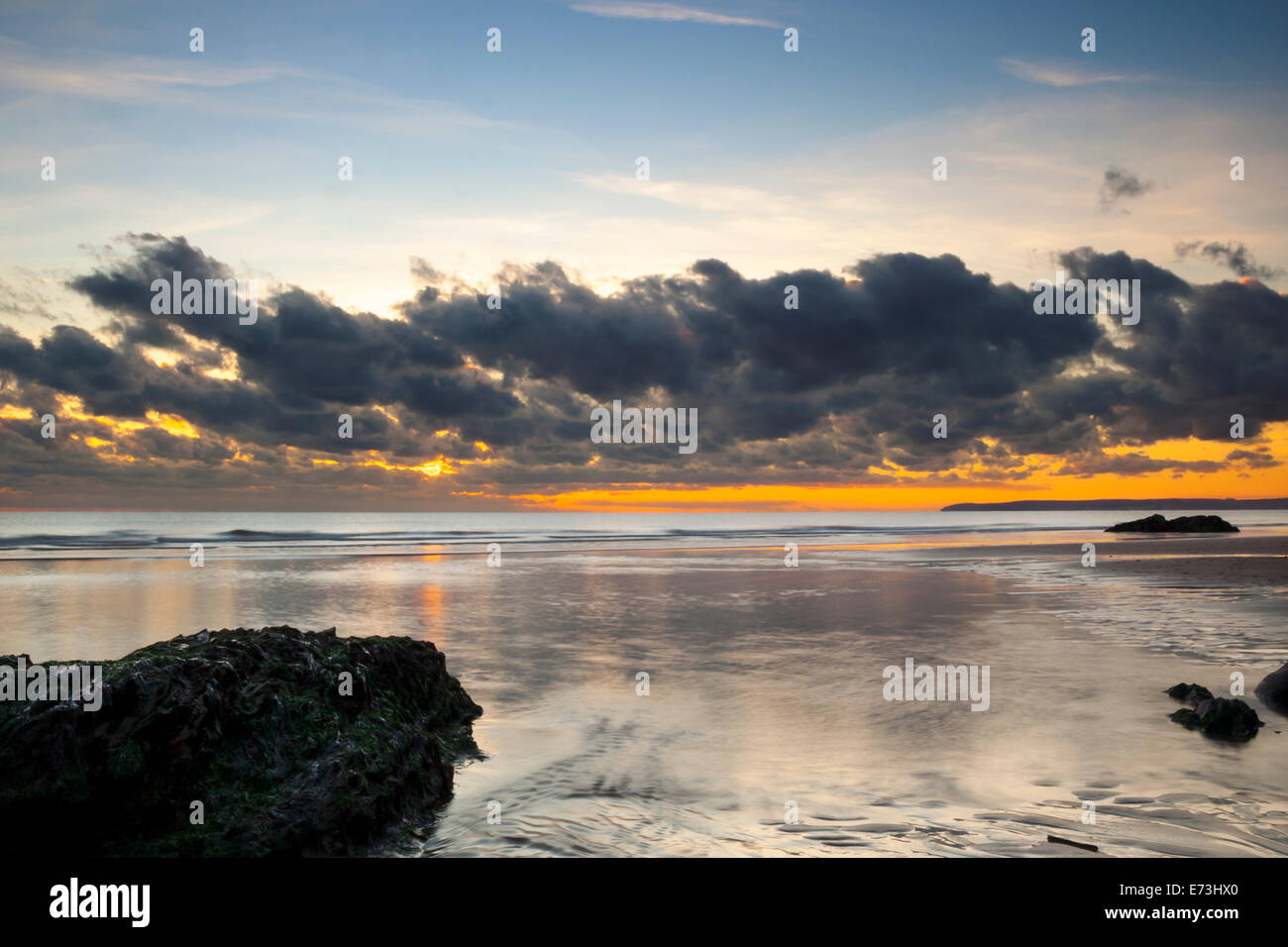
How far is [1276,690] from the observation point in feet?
37.1

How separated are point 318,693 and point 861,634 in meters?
12.6

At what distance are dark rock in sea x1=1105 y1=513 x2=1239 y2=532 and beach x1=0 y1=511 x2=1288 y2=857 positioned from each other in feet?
201

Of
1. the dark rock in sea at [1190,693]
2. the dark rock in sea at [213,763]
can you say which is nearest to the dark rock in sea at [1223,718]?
the dark rock in sea at [1190,693]

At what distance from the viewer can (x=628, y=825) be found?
7.07 m

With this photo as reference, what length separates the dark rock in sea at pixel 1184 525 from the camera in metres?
80.0

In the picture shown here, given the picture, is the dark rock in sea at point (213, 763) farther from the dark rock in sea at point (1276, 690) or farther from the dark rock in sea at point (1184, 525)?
the dark rock in sea at point (1184, 525)

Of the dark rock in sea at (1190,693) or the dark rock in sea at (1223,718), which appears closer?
the dark rock in sea at (1223,718)

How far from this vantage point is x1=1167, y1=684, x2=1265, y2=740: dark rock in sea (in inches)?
382

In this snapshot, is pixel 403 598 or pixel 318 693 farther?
pixel 403 598

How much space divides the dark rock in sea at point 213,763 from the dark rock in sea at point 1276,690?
436 inches

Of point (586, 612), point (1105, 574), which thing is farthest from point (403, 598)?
point (1105, 574)

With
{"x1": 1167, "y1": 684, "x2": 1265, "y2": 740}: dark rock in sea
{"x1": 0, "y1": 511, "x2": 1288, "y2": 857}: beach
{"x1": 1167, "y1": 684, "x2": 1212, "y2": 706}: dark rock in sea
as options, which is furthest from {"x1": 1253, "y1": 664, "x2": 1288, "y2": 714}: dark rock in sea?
{"x1": 1167, "y1": 684, "x2": 1265, "y2": 740}: dark rock in sea

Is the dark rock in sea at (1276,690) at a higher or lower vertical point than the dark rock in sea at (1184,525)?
higher
